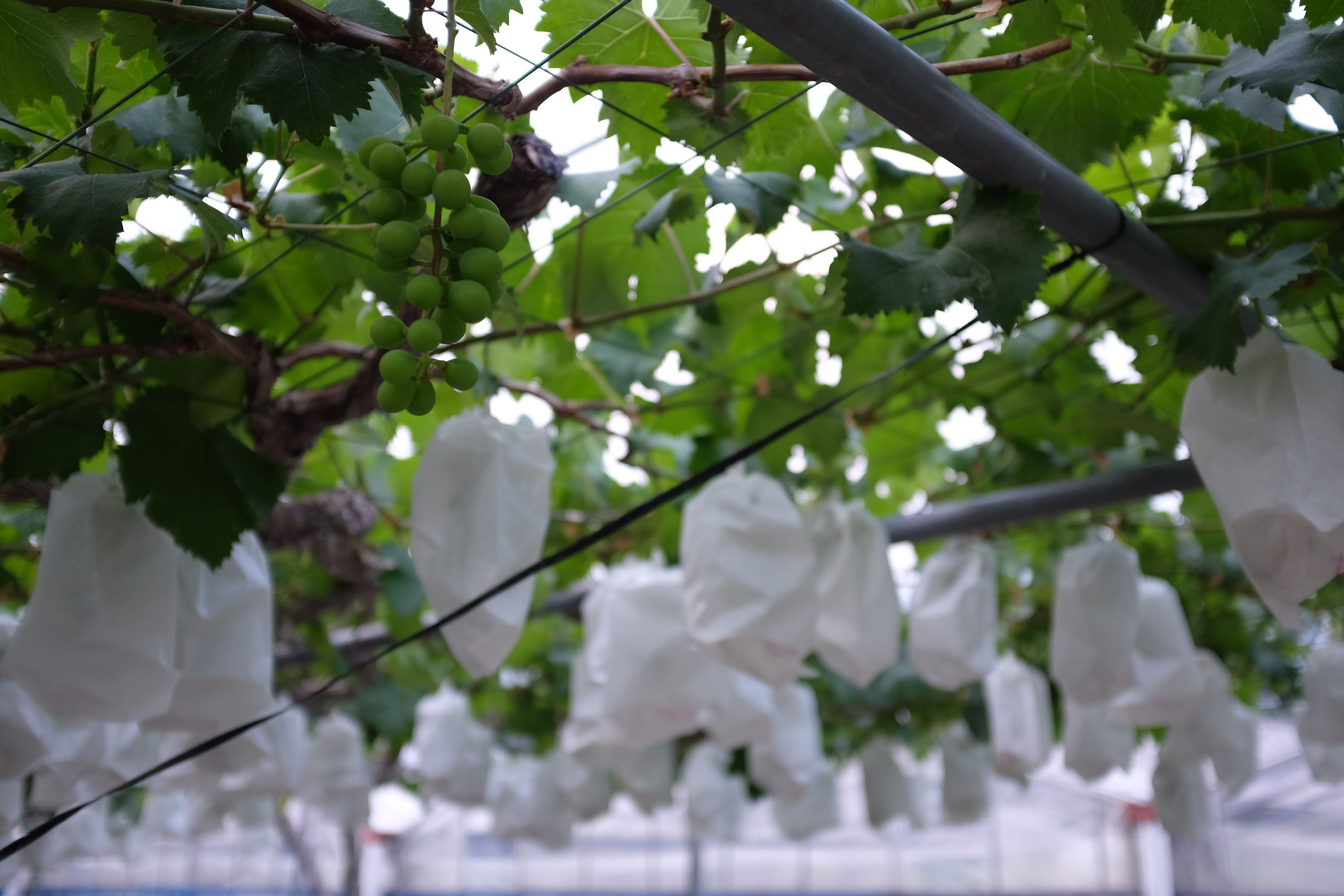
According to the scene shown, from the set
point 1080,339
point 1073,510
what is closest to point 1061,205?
point 1080,339

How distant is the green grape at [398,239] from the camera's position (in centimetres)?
61

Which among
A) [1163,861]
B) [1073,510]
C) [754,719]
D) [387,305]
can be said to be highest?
[387,305]

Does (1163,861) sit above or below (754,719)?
below

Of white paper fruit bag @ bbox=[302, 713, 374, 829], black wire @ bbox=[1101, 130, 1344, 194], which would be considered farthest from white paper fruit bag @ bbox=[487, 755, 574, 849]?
black wire @ bbox=[1101, 130, 1344, 194]

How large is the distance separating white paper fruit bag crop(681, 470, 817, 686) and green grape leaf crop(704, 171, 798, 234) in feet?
1.54

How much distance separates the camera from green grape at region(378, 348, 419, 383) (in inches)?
24.9

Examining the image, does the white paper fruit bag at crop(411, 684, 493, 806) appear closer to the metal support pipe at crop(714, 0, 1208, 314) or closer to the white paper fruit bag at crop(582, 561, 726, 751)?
the white paper fruit bag at crop(582, 561, 726, 751)

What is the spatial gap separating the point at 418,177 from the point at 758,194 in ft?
2.09

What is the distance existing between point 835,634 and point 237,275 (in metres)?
1.05

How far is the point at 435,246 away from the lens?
26.4 inches

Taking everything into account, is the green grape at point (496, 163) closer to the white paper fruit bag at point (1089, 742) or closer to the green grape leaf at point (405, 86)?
the green grape leaf at point (405, 86)

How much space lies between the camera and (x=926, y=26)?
1137 millimetres

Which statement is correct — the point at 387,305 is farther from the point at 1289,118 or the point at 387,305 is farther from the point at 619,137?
the point at 1289,118

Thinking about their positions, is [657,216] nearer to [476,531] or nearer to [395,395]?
[476,531]
